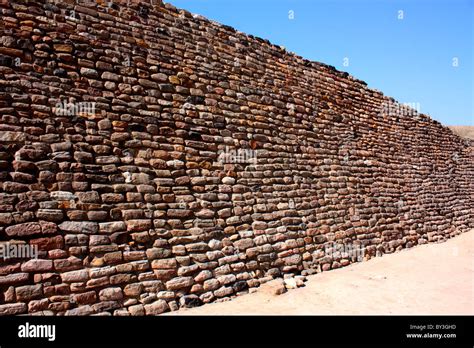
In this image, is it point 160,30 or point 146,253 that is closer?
point 146,253

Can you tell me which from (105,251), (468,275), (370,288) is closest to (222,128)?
(105,251)

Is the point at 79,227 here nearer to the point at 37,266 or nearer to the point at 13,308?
the point at 37,266

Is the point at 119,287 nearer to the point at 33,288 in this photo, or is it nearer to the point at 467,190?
the point at 33,288

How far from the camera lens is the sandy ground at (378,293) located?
4.84 meters

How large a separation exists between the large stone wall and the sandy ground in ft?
1.16

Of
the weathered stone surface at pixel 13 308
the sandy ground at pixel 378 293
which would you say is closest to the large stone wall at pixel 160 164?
the weathered stone surface at pixel 13 308

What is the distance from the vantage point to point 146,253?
15.3ft

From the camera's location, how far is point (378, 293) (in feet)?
18.4

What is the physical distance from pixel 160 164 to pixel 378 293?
13.4 feet

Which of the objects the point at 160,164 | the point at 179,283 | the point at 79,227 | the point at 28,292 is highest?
the point at 160,164

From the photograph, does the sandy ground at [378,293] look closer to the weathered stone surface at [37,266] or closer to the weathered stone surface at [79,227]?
the weathered stone surface at [79,227]

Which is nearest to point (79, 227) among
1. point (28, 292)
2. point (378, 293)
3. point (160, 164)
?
point (28, 292)

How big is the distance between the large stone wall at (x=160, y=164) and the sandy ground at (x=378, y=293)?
0.35 m

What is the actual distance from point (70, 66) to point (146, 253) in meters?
2.78
